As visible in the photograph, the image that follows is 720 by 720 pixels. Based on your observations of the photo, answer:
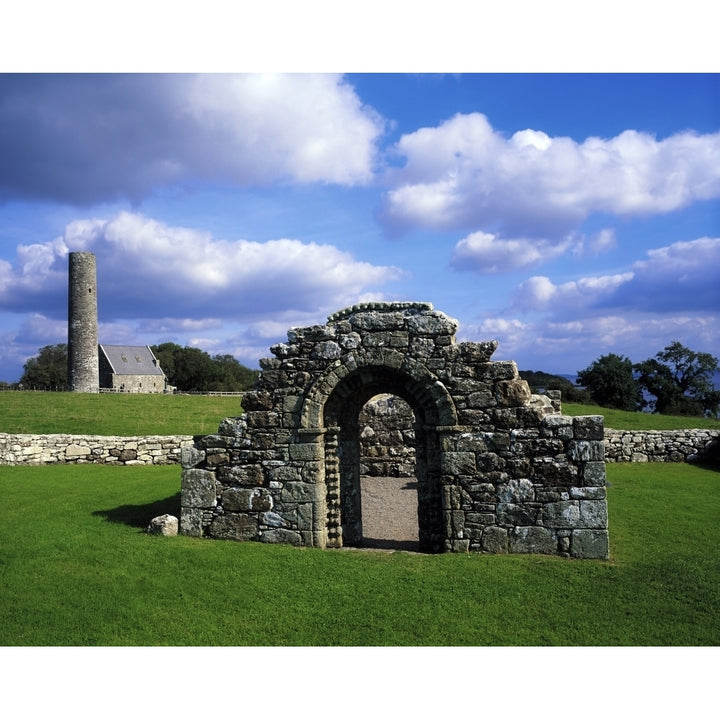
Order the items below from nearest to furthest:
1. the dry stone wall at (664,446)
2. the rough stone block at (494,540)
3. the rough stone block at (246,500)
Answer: the rough stone block at (494,540) < the rough stone block at (246,500) < the dry stone wall at (664,446)

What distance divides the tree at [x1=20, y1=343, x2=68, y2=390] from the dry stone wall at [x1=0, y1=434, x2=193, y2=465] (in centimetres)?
5215

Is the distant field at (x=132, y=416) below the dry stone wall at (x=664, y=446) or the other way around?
the other way around

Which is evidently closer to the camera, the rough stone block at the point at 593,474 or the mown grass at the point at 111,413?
the rough stone block at the point at 593,474

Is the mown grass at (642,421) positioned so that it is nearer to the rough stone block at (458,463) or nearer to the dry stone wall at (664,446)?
the dry stone wall at (664,446)

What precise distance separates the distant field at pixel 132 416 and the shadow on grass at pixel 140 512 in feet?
36.3

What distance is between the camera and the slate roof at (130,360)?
65.3 m

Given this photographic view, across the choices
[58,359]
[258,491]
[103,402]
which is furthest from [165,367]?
[258,491]

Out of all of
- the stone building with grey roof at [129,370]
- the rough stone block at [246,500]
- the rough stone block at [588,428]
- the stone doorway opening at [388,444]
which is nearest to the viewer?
the rough stone block at [588,428]

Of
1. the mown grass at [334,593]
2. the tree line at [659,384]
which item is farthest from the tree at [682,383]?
the mown grass at [334,593]

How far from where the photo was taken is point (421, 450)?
1173 centimetres

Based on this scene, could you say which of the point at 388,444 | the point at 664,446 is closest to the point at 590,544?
the point at 388,444

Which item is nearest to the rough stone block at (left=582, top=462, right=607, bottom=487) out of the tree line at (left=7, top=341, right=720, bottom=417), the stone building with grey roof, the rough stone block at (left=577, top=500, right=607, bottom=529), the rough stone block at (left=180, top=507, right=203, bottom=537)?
the rough stone block at (left=577, top=500, right=607, bottom=529)

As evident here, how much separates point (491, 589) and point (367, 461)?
11.5 metres

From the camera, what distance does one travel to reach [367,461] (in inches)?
811
